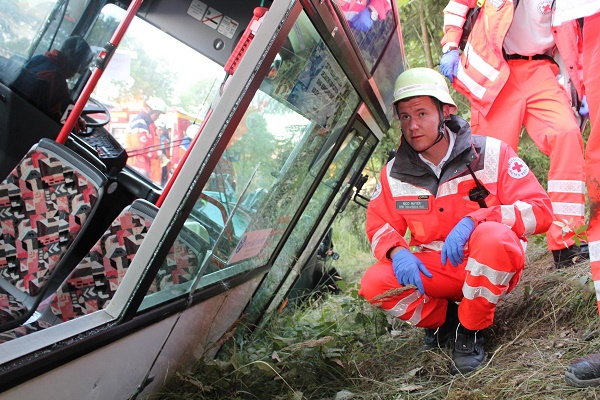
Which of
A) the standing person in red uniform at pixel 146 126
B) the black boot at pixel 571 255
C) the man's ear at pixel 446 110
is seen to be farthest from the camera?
the standing person in red uniform at pixel 146 126

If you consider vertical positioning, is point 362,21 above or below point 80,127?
above

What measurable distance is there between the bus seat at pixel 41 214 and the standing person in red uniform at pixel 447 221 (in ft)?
4.93

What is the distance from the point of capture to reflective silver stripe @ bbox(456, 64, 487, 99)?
11.5ft

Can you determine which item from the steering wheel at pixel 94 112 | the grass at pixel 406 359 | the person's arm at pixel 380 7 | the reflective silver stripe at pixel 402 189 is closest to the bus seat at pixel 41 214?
the steering wheel at pixel 94 112

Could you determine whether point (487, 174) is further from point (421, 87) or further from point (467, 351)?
point (467, 351)

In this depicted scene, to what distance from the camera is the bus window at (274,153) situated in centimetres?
215

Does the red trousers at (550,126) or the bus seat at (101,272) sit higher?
the red trousers at (550,126)

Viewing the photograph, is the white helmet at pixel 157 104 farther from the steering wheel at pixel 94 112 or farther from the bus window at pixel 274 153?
the bus window at pixel 274 153

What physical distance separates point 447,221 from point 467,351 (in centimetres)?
60

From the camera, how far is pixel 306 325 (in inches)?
141

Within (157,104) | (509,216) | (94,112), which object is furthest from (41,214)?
(157,104)

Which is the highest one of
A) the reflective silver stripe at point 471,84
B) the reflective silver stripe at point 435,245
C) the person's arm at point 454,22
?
the person's arm at point 454,22

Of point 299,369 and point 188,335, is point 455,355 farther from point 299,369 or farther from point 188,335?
point 188,335

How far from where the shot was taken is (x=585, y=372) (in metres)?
2.19
